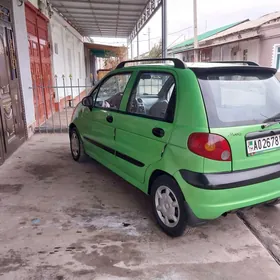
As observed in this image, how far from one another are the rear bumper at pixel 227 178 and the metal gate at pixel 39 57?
16.6 ft

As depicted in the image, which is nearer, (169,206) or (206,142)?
(206,142)

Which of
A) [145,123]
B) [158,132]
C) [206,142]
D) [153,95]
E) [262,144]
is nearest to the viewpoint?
[206,142]

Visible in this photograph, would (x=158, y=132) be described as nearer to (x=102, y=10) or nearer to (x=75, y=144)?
(x=75, y=144)

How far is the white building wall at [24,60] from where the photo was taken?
5.45 metres

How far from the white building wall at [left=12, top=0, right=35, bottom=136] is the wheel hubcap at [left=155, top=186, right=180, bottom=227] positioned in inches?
168

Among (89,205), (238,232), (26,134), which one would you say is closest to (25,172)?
(89,205)

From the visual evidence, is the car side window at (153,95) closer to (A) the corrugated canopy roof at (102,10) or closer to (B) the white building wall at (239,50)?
(A) the corrugated canopy roof at (102,10)

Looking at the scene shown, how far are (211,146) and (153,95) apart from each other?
1193 mm

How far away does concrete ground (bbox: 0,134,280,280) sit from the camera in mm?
2121

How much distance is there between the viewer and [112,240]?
249 centimetres

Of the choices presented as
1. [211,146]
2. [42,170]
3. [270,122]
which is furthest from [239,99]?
[42,170]

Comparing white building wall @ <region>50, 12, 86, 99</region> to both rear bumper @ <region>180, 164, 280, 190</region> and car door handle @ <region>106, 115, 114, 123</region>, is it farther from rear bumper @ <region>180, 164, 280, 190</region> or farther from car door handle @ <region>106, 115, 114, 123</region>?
rear bumper @ <region>180, 164, 280, 190</region>

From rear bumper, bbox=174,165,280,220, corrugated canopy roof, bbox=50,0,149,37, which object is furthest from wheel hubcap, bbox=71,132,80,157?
corrugated canopy roof, bbox=50,0,149,37

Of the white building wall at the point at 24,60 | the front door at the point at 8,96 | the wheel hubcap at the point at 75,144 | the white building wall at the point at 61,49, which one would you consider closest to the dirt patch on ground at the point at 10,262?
the wheel hubcap at the point at 75,144
